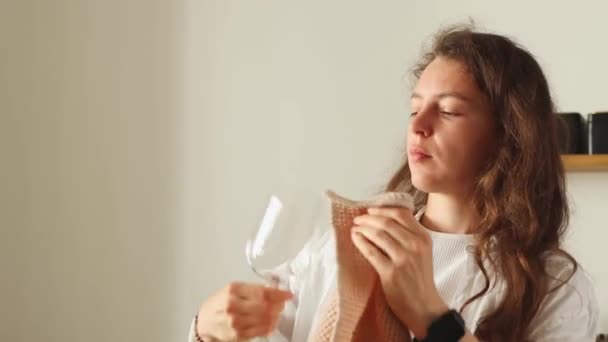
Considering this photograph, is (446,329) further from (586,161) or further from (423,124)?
(586,161)

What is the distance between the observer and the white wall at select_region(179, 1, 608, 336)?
189 centimetres

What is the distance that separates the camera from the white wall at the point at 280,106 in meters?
1.89

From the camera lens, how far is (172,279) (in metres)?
1.89

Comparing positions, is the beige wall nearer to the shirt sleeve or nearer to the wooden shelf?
the wooden shelf

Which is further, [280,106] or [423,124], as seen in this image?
[280,106]

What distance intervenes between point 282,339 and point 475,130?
422 millimetres

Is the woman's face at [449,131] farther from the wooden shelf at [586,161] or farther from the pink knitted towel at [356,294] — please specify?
the wooden shelf at [586,161]

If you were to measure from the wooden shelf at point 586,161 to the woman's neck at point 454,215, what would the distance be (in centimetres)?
63

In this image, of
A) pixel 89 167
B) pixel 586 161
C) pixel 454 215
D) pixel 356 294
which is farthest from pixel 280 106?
pixel 356 294

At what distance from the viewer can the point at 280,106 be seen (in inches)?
74.9

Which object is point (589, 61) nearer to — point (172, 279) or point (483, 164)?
point (483, 164)

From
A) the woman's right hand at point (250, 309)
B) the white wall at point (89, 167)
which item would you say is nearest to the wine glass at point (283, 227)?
the woman's right hand at point (250, 309)

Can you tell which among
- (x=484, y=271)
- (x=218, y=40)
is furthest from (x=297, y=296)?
(x=218, y=40)

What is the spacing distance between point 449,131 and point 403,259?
250 millimetres
